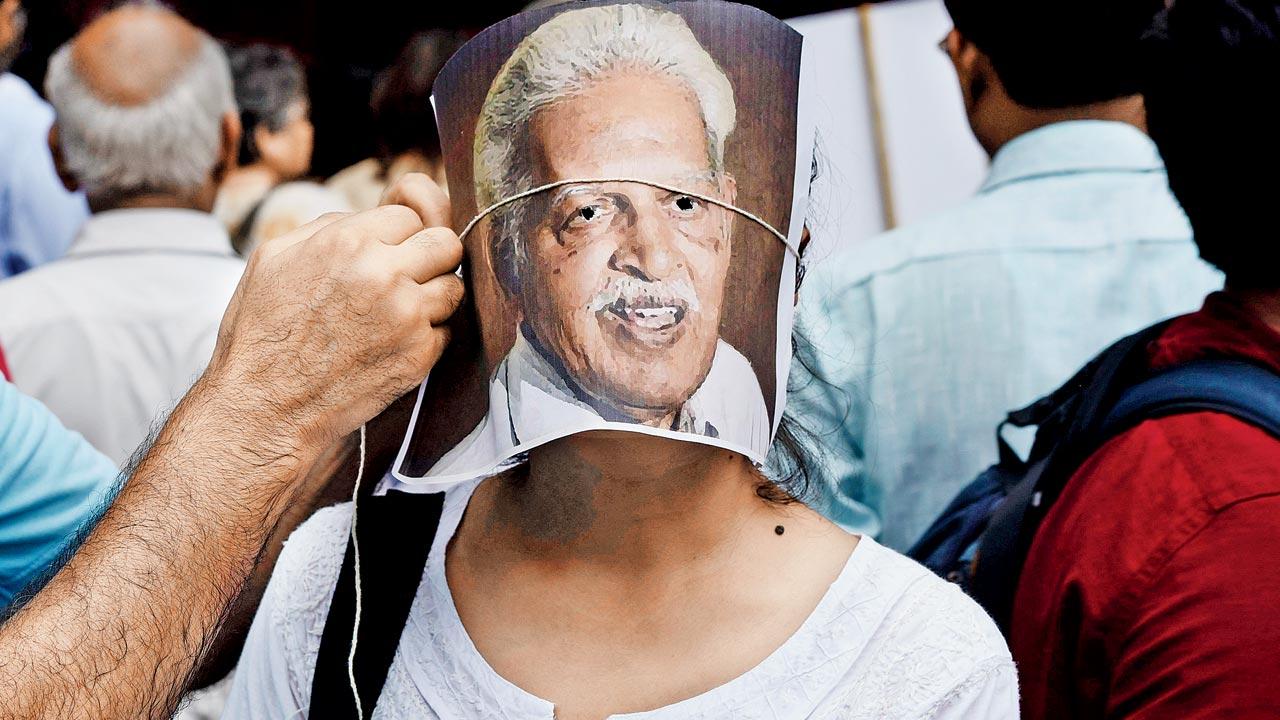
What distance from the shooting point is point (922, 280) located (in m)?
2.78

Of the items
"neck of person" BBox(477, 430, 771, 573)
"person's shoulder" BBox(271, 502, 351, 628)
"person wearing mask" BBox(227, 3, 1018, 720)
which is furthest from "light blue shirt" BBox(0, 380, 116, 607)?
"neck of person" BBox(477, 430, 771, 573)

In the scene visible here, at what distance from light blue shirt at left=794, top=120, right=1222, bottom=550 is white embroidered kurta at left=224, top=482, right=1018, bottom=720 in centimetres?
102

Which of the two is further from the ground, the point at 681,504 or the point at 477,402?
the point at 477,402

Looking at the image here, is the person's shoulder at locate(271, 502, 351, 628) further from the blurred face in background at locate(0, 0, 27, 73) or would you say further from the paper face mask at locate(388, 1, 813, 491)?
the blurred face in background at locate(0, 0, 27, 73)

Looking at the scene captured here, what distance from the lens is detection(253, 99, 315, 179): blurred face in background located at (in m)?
4.75

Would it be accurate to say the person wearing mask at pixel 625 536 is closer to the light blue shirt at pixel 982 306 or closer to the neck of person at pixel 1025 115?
the light blue shirt at pixel 982 306

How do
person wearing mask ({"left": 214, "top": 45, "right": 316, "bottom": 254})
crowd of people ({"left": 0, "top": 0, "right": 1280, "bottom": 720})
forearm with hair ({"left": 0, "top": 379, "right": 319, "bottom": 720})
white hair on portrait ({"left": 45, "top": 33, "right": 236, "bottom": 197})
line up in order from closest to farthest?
1. forearm with hair ({"left": 0, "top": 379, "right": 319, "bottom": 720})
2. crowd of people ({"left": 0, "top": 0, "right": 1280, "bottom": 720})
3. white hair on portrait ({"left": 45, "top": 33, "right": 236, "bottom": 197})
4. person wearing mask ({"left": 214, "top": 45, "right": 316, "bottom": 254})

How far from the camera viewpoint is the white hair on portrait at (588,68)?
1.59 meters

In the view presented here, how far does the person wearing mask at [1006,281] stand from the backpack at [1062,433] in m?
0.45

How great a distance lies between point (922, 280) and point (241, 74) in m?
2.97

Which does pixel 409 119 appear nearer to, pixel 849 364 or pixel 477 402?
pixel 849 364

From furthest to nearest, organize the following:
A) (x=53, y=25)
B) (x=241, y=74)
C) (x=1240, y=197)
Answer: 1. (x=53, y=25)
2. (x=241, y=74)
3. (x=1240, y=197)

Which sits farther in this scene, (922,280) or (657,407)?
(922,280)

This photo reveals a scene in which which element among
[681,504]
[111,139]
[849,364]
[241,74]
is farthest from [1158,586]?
[241,74]
